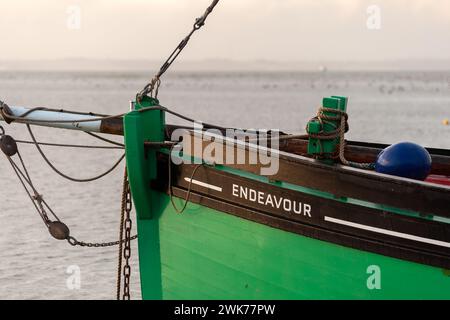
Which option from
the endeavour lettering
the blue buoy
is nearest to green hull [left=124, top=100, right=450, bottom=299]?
the endeavour lettering

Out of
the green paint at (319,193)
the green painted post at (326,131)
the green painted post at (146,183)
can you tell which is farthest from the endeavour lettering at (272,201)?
the green painted post at (146,183)

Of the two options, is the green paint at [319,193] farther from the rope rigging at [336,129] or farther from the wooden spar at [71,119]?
the wooden spar at [71,119]

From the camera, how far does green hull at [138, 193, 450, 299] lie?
20.4ft

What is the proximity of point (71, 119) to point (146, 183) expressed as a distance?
1180mm

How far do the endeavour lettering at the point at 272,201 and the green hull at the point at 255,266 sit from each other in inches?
8.1

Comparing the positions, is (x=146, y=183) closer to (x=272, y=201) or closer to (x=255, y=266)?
(x=255, y=266)

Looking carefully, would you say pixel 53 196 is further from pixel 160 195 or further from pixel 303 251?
pixel 303 251

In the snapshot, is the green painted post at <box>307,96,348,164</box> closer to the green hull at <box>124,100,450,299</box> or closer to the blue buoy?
the blue buoy

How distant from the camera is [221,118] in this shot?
4906 centimetres

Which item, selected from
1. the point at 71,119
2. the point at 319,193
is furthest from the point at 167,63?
the point at 319,193

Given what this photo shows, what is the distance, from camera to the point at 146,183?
788cm

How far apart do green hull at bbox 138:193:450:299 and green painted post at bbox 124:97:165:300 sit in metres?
0.02

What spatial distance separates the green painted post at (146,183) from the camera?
7668 millimetres

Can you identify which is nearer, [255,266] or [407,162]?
[407,162]
